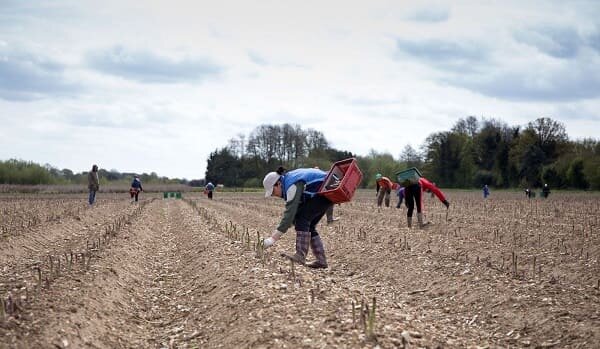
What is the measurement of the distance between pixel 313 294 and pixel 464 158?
8529 cm

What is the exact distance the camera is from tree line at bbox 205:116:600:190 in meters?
70.2

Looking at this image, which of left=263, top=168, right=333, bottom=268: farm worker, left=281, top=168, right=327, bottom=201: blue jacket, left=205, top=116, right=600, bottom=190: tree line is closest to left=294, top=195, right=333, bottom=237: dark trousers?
left=263, top=168, right=333, bottom=268: farm worker

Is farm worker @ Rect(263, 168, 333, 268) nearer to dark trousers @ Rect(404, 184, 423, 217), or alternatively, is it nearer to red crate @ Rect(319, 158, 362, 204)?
red crate @ Rect(319, 158, 362, 204)

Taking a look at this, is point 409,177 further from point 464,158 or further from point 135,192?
point 464,158

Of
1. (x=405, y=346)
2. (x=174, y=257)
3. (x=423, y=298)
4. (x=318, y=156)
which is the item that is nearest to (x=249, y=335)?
(x=405, y=346)

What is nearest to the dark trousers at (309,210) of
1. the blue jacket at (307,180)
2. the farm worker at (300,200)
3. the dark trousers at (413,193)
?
the farm worker at (300,200)

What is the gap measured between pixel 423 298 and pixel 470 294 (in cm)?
83

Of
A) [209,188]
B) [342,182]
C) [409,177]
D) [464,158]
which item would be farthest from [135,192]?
[464,158]

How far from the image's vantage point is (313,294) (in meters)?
7.76

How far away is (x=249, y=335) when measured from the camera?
6770 millimetres

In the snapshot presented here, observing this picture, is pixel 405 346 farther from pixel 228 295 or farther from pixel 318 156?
pixel 318 156

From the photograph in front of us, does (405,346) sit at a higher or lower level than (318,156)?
lower

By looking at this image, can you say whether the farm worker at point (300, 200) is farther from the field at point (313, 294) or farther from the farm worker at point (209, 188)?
the farm worker at point (209, 188)

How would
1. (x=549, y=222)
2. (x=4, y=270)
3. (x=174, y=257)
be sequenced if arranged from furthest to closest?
(x=549, y=222)
(x=174, y=257)
(x=4, y=270)
